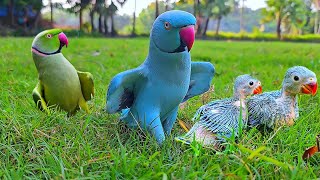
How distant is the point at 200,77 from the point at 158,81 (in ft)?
0.81

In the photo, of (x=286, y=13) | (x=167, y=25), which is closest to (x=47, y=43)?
(x=167, y=25)

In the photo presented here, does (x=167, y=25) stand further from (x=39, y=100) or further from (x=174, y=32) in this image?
(x=39, y=100)

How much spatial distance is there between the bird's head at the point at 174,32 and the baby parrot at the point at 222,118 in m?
0.24

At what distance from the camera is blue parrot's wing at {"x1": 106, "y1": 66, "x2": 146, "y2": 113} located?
3.92ft

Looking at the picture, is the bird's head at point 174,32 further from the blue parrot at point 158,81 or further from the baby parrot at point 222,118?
the baby parrot at point 222,118

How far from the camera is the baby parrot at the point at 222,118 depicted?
1.16 meters

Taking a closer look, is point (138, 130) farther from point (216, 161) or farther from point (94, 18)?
point (94, 18)

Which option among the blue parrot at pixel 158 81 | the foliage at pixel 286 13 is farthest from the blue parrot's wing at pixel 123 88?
the foliage at pixel 286 13

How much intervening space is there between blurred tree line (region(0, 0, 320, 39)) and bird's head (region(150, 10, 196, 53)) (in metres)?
8.04

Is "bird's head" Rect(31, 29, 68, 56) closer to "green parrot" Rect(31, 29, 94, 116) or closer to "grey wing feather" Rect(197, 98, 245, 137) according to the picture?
"green parrot" Rect(31, 29, 94, 116)

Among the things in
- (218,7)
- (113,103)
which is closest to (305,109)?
(113,103)

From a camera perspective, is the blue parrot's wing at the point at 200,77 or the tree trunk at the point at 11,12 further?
the tree trunk at the point at 11,12

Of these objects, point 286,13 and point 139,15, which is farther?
point 286,13

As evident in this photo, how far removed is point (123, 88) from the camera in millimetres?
1220
